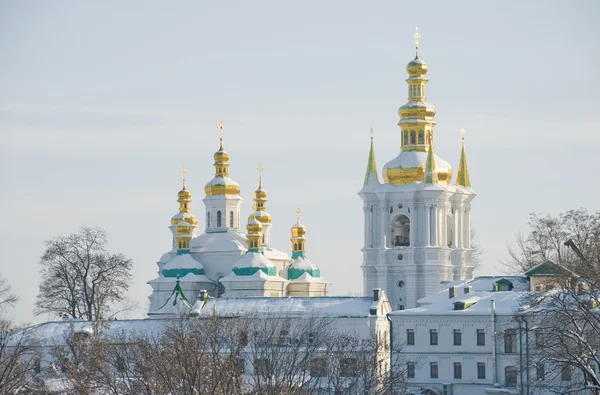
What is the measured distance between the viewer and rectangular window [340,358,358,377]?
66.1m

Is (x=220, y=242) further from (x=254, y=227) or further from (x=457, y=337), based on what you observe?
(x=457, y=337)

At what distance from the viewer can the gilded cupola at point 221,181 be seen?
119250 mm

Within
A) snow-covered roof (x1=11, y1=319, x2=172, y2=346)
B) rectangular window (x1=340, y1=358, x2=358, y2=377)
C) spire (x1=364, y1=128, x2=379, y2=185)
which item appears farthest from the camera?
spire (x1=364, y1=128, x2=379, y2=185)

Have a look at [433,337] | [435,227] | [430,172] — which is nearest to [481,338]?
[433,337]

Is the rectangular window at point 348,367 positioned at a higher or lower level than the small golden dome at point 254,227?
lower

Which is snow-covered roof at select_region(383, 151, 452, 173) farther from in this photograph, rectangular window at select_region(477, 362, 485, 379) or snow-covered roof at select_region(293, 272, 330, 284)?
rectangular window at select_region(477, 362, 485, 379)

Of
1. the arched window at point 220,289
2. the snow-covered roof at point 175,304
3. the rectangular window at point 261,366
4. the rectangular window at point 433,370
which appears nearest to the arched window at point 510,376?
the rectangular window at point 433,370

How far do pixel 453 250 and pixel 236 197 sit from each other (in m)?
18.6

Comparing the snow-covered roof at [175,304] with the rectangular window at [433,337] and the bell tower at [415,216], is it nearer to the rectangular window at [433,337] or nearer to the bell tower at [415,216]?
the bell tower at [415,216]

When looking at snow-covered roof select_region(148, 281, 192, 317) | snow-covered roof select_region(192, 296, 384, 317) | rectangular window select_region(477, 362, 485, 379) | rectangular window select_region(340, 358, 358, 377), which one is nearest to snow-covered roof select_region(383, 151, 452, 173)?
snow-covered roof select_region(148, 281, 192, 317)

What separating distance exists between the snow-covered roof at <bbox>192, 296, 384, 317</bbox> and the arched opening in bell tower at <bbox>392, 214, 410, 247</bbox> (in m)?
13.9

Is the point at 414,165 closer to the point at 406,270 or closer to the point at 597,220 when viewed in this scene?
the point at 406,270

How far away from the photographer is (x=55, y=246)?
341 feet

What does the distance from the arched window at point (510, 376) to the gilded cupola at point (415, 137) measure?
30496 millimetres
